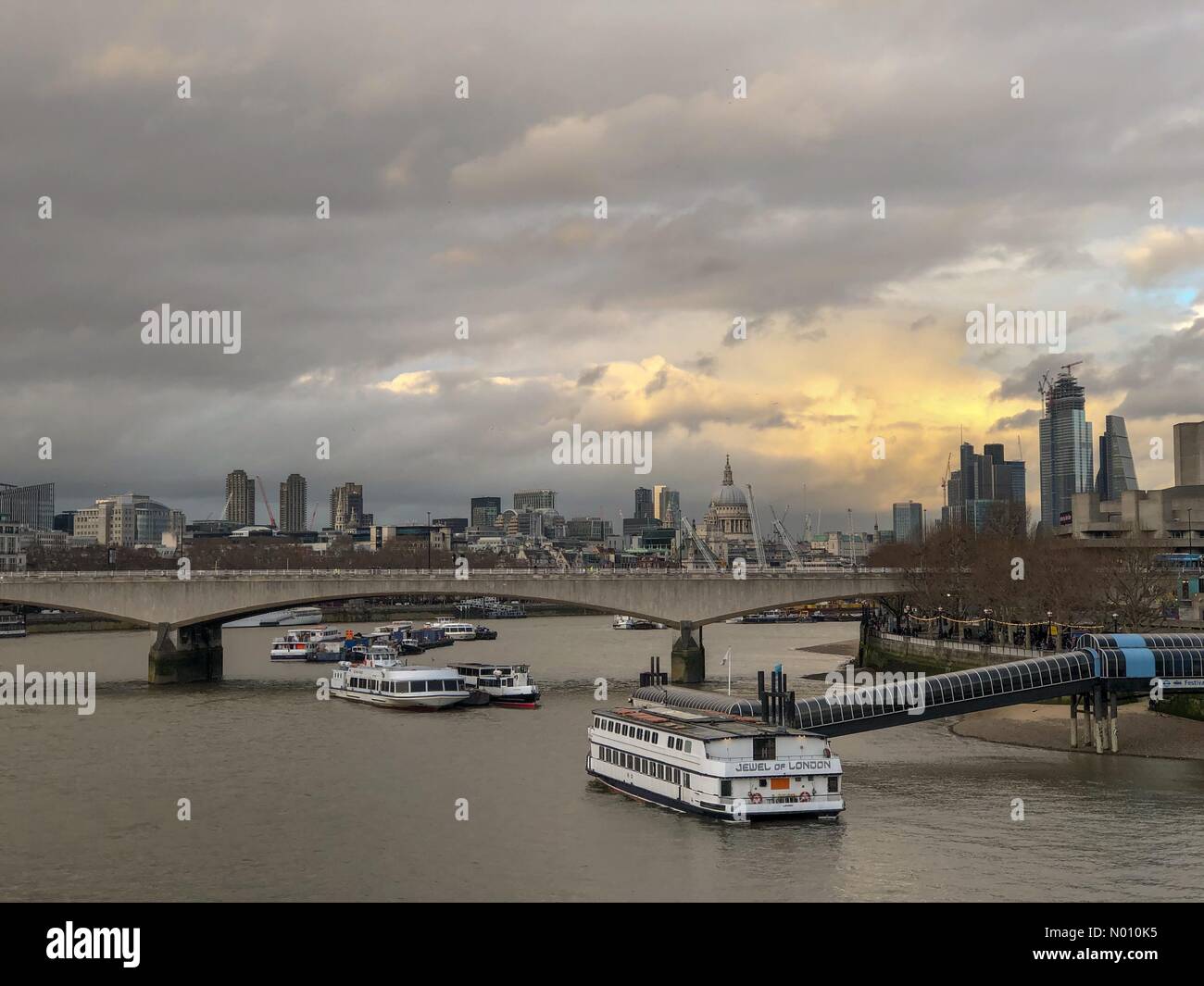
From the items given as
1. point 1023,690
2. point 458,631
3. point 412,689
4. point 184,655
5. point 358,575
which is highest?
point 358,575

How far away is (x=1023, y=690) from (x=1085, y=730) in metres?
5.25

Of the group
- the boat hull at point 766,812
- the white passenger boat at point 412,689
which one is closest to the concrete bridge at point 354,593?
the white passenger boat at point 412,689

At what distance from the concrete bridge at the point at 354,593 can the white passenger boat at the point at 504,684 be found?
10.7 metres

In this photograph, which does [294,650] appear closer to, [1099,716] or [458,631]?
[458,631]

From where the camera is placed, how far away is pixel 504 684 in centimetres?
6600

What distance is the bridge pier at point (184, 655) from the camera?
76875mm

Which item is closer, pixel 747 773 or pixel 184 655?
pixel 747 773

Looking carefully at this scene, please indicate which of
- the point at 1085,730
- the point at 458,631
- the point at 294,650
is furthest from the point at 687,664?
the point at 458,631

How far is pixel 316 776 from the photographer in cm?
4450

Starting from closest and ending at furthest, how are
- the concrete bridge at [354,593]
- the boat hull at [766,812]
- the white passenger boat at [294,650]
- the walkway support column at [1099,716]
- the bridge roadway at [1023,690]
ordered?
the boat hull at [766,812], the bridge roadway at [1023,690], the walkway support column at [1099,716], the concrete bridge at [354,593], the white passenger boat at [294,650]

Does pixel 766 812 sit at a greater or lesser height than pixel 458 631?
greater

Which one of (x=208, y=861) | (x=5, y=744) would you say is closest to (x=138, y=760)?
(x=5, y=744)

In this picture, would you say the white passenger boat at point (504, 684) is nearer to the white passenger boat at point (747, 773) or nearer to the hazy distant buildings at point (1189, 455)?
the white passenger boat at point (747, 773)

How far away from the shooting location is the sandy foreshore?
49156 millimetres
